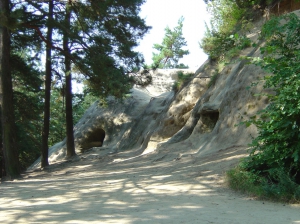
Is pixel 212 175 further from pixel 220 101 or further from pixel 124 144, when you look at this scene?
pixel 124 144

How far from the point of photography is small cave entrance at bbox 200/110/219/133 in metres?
16.4

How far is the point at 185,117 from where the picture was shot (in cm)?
1980

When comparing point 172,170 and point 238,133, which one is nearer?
point 172,170

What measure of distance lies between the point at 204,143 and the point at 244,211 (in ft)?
28.3

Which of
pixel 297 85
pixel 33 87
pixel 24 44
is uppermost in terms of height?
pixel 24 44

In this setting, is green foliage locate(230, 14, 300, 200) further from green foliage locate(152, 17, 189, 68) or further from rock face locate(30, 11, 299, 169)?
green foliage locate(152, 17, 189, 68)

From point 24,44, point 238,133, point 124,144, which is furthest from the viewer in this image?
point 124,144

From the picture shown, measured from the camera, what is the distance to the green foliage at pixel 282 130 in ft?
24.8

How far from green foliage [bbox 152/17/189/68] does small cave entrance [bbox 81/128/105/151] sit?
93.6ft

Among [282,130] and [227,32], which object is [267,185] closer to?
[282,130]

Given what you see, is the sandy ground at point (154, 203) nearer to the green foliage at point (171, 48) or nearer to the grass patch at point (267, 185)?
the grass patch at point (267, 185)

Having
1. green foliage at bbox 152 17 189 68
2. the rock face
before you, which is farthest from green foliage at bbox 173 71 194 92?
green foliage at bbox 152 17 189 68

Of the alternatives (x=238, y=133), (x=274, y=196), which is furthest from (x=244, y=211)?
(x=238, y=133)

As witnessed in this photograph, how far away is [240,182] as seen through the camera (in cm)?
855
